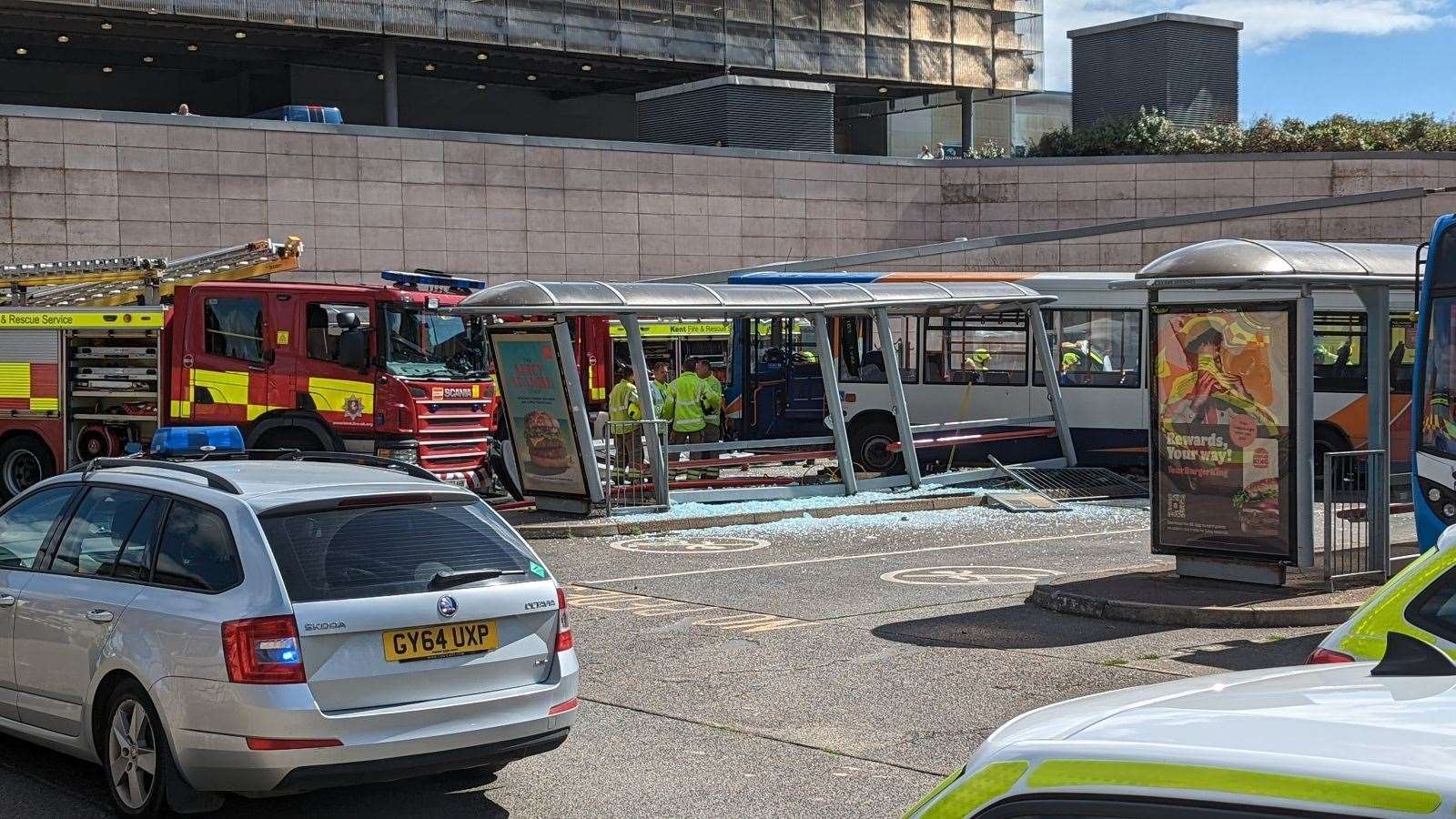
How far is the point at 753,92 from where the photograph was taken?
42.2m

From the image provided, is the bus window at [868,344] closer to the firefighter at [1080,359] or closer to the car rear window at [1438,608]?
the firefighter at [1080,359]

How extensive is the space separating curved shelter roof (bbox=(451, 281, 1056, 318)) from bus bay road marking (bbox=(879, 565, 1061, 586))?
478 cm

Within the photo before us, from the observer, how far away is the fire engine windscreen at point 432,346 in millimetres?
18391

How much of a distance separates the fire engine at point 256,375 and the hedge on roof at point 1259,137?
26.0m

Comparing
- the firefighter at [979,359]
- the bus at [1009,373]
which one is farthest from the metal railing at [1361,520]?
the firefighter at [979,359]

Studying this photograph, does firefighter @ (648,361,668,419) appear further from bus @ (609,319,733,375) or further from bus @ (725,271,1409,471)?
bus @ (609,319,733,375)

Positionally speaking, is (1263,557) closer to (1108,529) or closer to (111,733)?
(1108,529)

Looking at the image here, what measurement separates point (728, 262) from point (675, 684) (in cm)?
3028

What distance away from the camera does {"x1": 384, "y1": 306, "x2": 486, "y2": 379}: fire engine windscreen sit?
18.4 m

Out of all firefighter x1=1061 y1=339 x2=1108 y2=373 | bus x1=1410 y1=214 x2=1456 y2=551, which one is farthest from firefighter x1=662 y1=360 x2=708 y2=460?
bus x1=1410 y1=214 x2=1456 y2=551

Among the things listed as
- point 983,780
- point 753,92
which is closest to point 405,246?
point 753,92

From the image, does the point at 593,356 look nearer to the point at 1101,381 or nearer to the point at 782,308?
the point at 1101,381

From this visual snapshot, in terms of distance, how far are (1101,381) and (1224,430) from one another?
9.92 metres

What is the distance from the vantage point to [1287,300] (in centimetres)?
1166
